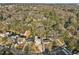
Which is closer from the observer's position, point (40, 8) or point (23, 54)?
point (23, 54)

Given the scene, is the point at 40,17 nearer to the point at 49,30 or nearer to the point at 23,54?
the point at 49,30

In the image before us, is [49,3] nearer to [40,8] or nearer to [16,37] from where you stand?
[40,8]

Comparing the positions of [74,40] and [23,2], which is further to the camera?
[23,2]

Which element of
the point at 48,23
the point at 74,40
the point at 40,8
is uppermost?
the point at 40,8

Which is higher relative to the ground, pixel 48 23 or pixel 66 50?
pixel 48 23

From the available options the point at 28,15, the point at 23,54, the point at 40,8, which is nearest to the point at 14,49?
the point at 23,54

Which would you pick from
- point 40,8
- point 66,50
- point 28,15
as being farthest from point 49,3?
point 66,50

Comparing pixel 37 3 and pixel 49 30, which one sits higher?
pixel 37 3
